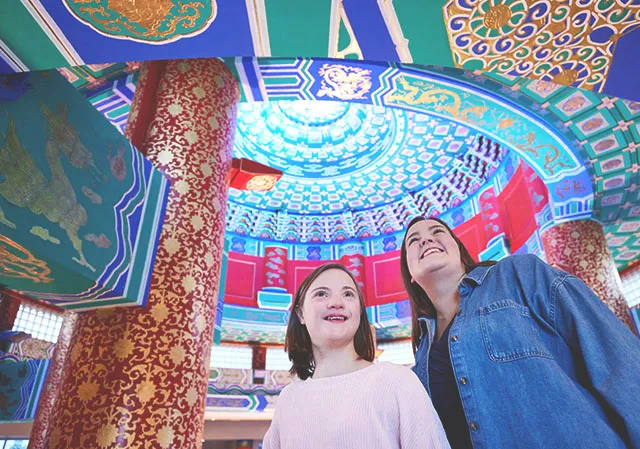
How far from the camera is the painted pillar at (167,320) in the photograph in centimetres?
264

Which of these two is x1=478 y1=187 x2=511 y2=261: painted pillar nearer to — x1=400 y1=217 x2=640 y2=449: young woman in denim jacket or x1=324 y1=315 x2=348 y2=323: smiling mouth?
x1=400 y1=217 x2=640 y2=449: young woman in denim jacket

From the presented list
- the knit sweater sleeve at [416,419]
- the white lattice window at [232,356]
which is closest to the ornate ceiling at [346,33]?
the knit sweater sleeve at [416,419]

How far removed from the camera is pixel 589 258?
5758 millimetres

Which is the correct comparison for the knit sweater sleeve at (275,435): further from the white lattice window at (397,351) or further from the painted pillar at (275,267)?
the white lattice window at (397,351)

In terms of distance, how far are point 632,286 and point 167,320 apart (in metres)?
10.6

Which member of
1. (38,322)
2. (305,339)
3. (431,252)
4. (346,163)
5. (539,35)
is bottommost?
(305,339)

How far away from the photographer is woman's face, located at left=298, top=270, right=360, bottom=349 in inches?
60.0

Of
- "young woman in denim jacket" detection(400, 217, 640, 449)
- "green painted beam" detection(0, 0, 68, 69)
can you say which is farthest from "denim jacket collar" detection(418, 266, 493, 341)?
"green painted beam" detection(0, 0, 68, 69)

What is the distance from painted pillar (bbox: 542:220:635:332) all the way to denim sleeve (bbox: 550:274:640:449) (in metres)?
5.11

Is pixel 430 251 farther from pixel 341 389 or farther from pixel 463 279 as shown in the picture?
pixel 341 389

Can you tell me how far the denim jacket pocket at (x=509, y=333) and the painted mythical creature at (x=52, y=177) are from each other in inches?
84.3

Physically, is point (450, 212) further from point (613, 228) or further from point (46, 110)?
point (46, 110)

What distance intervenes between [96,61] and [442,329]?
2.63 m

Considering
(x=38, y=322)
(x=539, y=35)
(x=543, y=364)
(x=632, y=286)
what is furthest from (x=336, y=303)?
(x=38, y=322)
